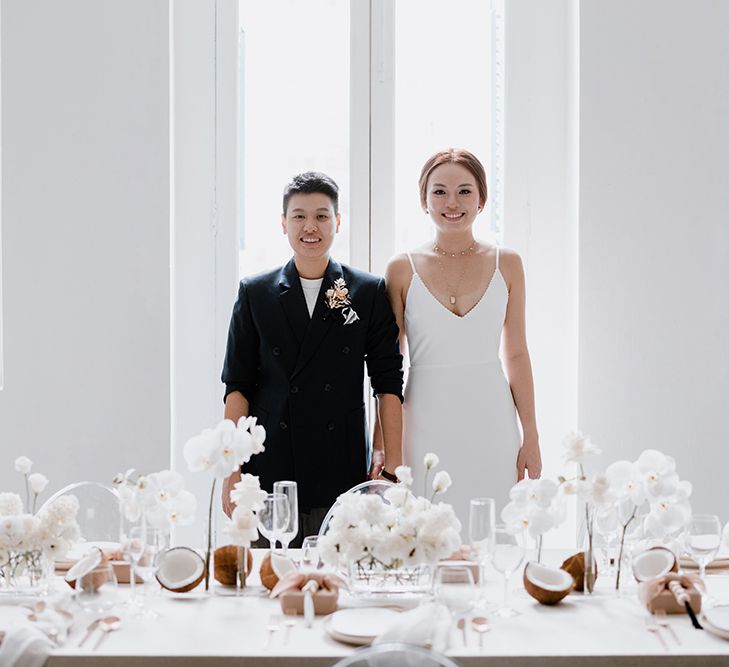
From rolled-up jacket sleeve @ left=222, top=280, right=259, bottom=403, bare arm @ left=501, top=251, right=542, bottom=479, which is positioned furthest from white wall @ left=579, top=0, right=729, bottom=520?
rolled-up jacket sleeve @ left=222, top=280, right=259, bottom=403

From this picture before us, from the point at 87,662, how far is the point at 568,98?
2.90 metres

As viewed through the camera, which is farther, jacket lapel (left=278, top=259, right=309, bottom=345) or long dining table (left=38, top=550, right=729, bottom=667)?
jacket lapel (left=278, top=259, right=309, bottom=345)

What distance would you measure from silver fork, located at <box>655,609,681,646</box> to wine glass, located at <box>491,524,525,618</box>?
10.9 inches

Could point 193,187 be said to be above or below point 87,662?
above

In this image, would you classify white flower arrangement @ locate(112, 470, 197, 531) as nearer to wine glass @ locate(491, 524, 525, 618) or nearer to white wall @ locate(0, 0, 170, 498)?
wine glass @ locate(491, 524, 525, 618)

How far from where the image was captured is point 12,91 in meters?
3.57

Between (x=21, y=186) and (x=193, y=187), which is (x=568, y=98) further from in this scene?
(x=21, y=186)

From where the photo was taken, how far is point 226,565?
209 centimetres

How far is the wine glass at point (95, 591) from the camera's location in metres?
1.70

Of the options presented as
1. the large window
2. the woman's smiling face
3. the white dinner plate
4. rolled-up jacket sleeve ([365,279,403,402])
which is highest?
the large window

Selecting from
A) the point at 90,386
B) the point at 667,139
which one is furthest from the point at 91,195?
the point at 667,139

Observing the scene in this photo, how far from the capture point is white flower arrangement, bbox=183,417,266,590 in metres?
1.98

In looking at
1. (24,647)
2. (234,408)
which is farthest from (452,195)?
(24,647)

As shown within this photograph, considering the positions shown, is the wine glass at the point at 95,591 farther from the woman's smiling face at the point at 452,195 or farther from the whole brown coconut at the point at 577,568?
the woman's smiling face at the point at 452,195
